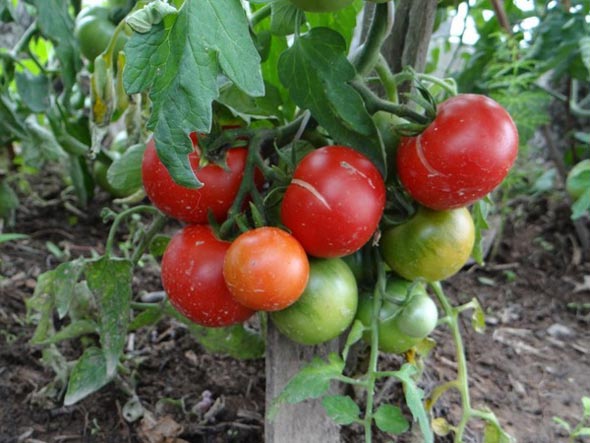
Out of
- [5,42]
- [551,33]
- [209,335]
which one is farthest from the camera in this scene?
[5,42]

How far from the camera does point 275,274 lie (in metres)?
0.81

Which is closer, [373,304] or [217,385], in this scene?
[373,304]

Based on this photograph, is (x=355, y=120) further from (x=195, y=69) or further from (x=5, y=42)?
(x=5, y=42)

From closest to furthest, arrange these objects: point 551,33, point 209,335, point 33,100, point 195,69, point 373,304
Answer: point 195,69
point 373,304
point 209,335
point 33,100
point 551,33

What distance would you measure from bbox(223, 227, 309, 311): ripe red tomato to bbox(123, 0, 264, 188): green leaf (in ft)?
0.55

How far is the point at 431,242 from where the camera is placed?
979 mm

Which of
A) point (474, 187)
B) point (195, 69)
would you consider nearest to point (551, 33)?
point (474, 187)

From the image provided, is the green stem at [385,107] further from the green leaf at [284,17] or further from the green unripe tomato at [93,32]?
the green unripe tomato at [93,32]

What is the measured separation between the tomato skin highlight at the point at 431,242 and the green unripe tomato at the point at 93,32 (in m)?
0.86

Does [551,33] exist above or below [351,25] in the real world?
below

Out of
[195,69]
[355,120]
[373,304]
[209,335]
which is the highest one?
[195,69]

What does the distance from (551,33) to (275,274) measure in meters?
1.28

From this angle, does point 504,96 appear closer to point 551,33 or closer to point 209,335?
point 551,33

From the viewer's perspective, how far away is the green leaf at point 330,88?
0.88 m
